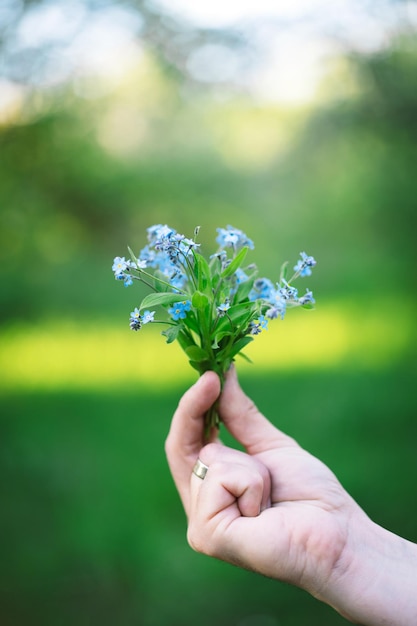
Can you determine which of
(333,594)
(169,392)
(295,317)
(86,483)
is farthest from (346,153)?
(333,594)

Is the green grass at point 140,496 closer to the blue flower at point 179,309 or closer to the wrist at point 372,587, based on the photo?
the wrist at point 372,587

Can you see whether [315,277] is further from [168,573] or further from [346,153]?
[168,573]

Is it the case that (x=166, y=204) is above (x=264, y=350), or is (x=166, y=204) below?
above

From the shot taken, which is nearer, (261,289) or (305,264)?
(305,264)

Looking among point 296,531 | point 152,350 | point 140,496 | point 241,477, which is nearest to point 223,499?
point 241,477

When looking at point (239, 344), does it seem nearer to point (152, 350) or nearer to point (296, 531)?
point (296, 531)

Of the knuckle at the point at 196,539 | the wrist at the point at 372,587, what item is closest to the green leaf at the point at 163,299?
the knuckle at the point at 196,539
